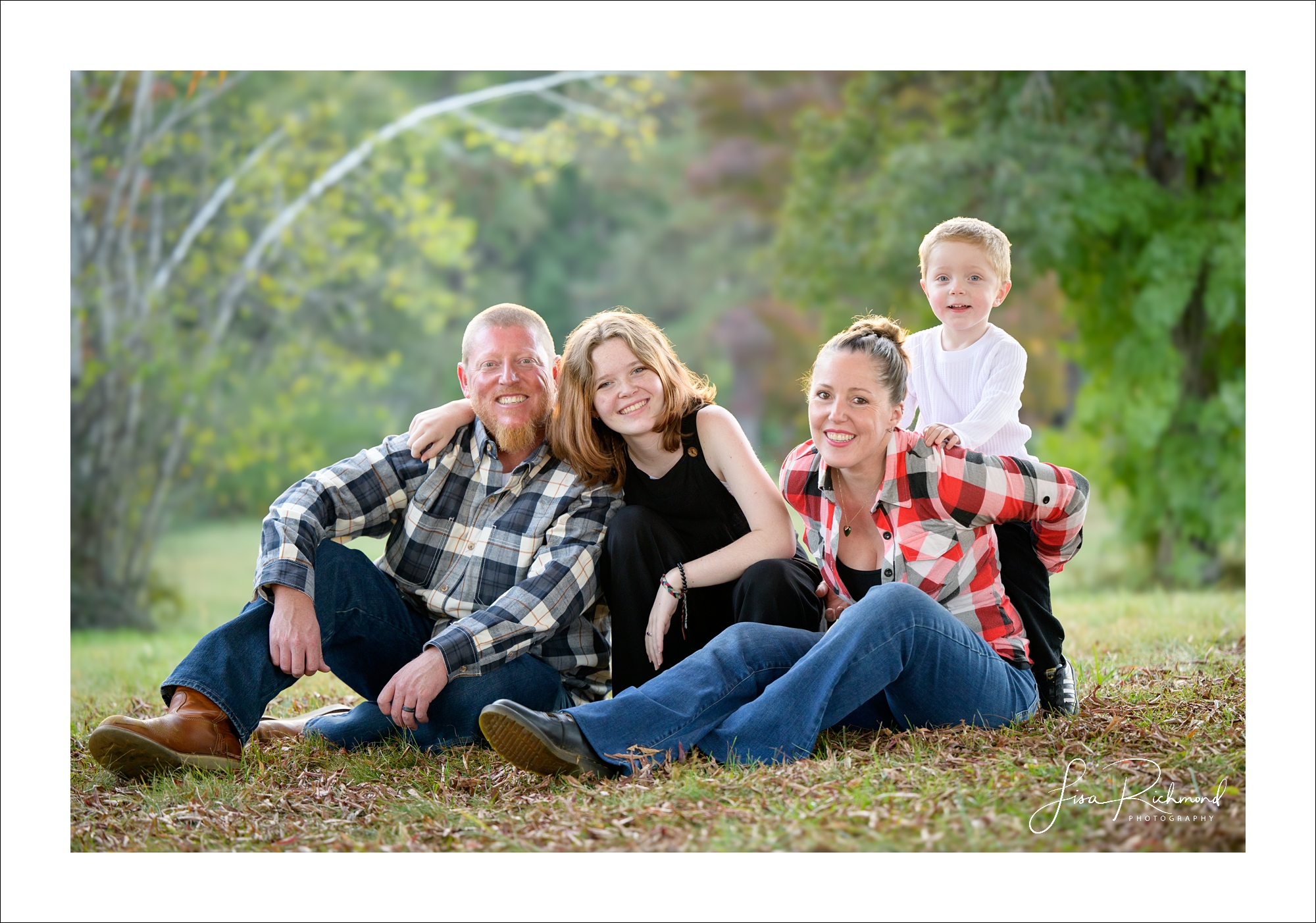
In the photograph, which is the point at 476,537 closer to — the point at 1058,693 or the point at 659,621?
the point at 659,621

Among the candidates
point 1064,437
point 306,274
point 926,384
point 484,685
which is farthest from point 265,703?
point 306,274

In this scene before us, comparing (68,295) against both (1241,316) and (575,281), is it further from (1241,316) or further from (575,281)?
(575,281)

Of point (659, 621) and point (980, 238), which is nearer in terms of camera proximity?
point (659, 621)

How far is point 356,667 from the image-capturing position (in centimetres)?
257

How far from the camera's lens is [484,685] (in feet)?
7.86

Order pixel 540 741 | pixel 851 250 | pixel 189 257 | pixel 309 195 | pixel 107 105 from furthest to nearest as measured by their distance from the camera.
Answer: pixel 189 257 → pixel 309 195 → pixel 851 250 → pixel 107 105 → pixel 540 741

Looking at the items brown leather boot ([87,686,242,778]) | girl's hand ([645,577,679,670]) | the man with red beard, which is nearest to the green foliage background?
the man with red beard

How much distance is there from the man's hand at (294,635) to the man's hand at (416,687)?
19 centimetres

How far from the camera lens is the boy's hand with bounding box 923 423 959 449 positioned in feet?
7.45

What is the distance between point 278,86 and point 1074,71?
26.6 ft

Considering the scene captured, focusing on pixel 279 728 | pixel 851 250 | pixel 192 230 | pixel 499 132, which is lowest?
pixel 279 728

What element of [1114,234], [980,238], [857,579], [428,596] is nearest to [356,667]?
[428,596]

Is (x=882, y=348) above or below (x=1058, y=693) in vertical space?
above

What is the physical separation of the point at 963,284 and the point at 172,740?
2.09m
